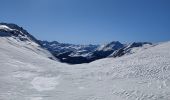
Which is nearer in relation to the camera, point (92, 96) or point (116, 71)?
point (92, 96)

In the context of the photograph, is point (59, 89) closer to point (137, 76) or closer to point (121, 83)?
point (121, 83)

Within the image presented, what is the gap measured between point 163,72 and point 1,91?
13.5 m

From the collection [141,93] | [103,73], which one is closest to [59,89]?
[141,93]

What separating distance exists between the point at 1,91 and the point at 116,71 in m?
13.0

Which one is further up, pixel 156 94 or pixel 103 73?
pixel 103 73

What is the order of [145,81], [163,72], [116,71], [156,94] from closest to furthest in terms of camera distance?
[156,94], [145,81], [163,72], [116,71]

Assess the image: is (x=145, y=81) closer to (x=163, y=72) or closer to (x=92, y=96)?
(x=163, y=72)

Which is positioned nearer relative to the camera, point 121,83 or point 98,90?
point 98,90

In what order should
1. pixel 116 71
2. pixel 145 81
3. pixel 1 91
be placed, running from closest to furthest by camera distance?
pixel 1 91
pixel 145 81
pixel 116 71

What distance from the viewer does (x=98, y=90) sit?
20.6 m

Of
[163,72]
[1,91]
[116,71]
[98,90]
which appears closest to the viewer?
[1,91]

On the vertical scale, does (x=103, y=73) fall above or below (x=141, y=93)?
above

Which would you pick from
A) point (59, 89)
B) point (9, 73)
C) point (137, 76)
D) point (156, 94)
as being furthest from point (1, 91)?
point (137, 76)

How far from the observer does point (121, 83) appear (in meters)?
22.8
